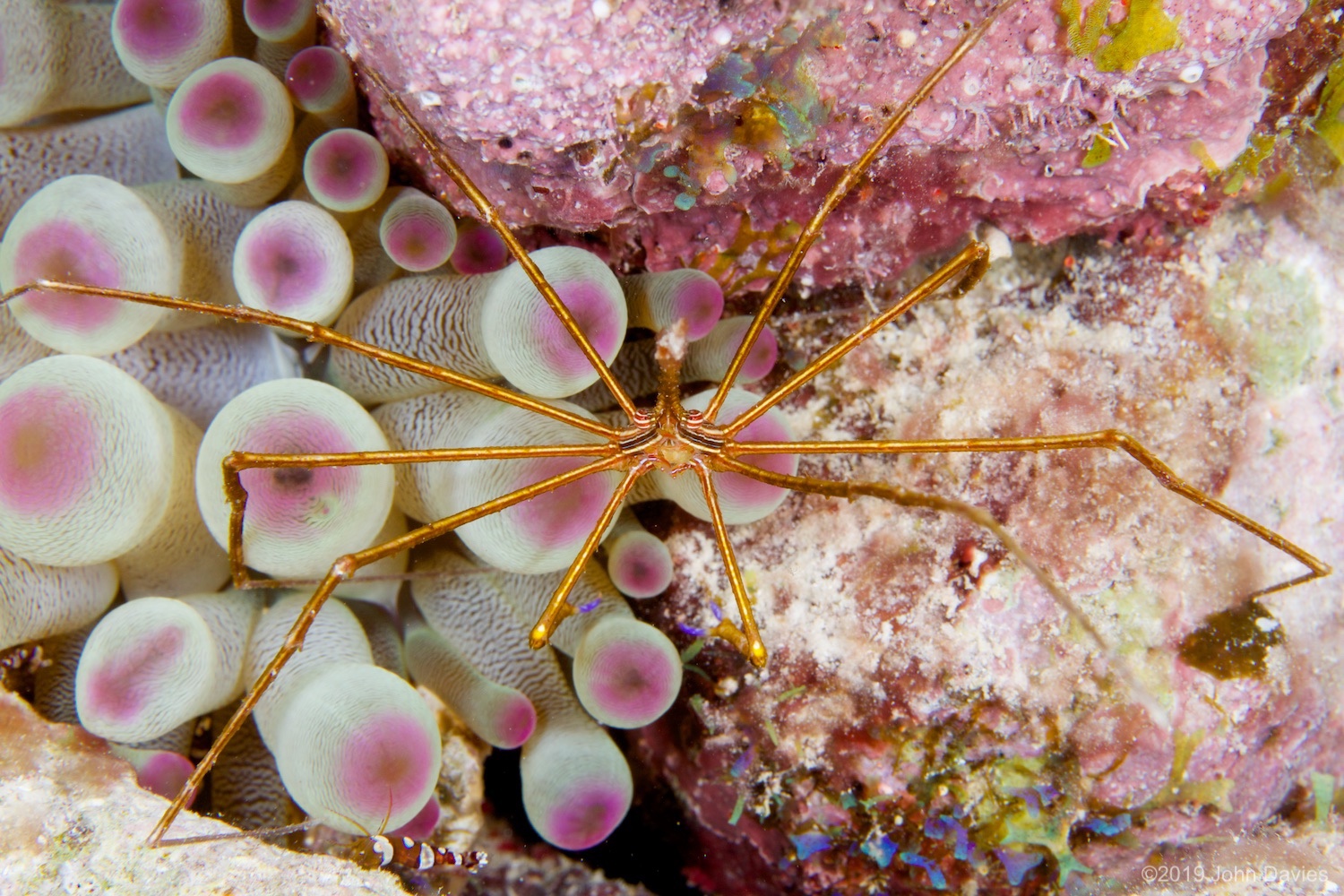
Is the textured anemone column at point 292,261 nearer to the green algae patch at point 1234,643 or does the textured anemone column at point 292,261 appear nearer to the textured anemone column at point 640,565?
the textured anemone column at point 640,565

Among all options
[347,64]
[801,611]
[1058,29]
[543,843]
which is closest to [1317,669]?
[801,611]

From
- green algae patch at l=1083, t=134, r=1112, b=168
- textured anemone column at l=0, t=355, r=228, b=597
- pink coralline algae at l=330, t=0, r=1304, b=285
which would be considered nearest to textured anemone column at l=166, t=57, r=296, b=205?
pink coralline algae at l=330, t=0, r=1304, b=285

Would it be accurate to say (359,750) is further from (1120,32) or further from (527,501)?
(1120,32)

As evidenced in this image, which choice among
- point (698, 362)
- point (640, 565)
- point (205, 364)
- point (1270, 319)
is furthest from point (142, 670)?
point (1270, 319)

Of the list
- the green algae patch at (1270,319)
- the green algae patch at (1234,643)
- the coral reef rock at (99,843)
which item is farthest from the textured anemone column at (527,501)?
the green algae patch at (1270,319)

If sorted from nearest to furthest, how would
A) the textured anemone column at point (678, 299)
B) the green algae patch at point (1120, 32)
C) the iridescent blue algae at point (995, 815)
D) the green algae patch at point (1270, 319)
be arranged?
the green algae patch at point (1120, 32)
the textured anemone column at point (678, 299)
the iridescent blue algae at point (995, 815)
the green algae patch at point (1270, 319)
